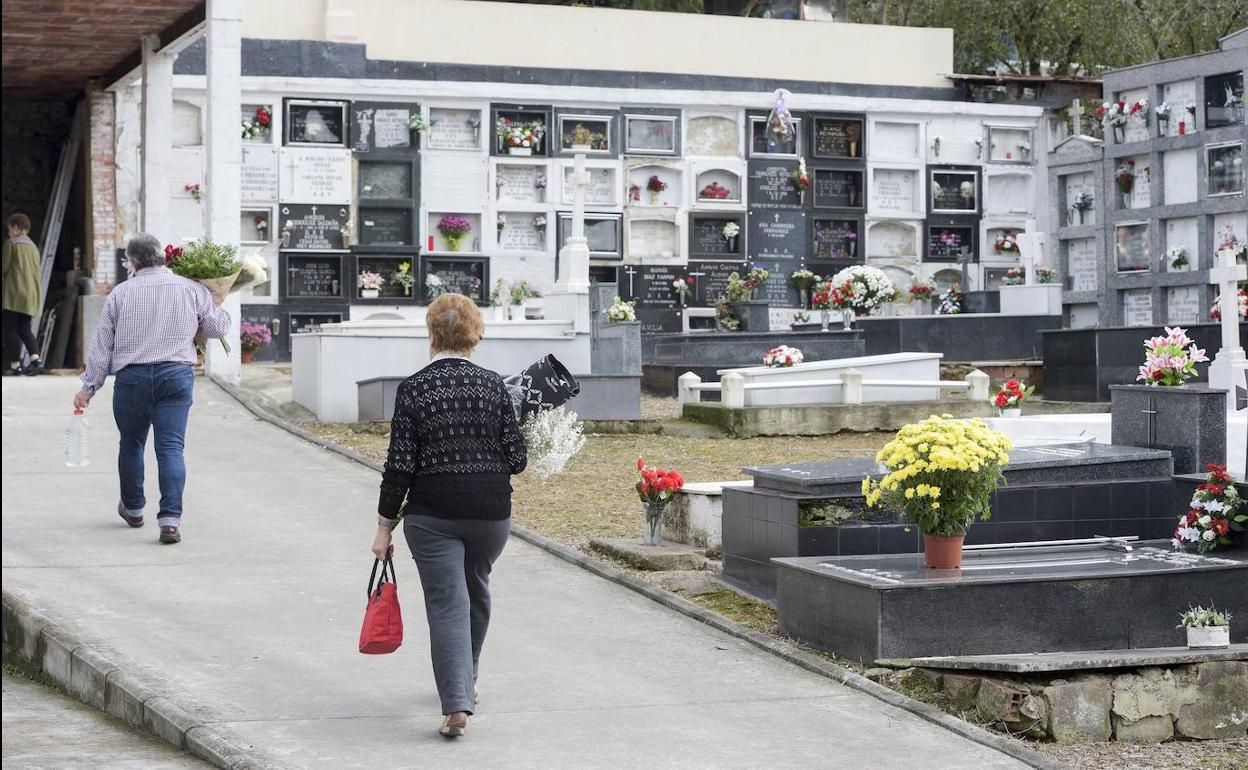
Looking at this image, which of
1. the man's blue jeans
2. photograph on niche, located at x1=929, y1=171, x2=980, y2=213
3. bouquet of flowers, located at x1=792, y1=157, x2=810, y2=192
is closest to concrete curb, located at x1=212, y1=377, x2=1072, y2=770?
the man's blue jeans

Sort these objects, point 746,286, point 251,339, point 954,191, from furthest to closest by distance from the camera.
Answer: point 954,191
point 746,286
point 251,339

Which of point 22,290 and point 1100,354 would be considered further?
point 1100,354

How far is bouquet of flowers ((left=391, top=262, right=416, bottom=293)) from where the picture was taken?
20.9 metres

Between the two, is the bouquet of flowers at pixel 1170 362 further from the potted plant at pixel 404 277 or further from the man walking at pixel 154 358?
the potted plant at pixel 404 277

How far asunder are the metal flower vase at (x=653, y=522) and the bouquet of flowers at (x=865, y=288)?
12.4 m

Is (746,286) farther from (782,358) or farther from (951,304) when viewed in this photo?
(782,358)

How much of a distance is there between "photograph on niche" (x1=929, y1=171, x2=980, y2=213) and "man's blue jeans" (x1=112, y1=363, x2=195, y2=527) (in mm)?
17704

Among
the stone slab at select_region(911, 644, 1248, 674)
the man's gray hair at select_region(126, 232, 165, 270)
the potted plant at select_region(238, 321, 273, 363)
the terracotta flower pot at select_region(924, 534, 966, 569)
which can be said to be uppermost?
→ the man's gray hair at select_region(126, 232, 165, 270)

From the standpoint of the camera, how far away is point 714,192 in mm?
22609

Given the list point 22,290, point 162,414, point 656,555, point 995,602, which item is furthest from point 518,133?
point 995,602

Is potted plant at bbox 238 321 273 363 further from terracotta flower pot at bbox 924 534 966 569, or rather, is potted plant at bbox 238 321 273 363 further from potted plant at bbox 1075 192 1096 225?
terracotta flower pot at bbox 924 534 966 569

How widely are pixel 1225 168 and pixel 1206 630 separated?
13895mm

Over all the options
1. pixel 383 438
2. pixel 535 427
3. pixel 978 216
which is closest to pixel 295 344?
pixel 383 438

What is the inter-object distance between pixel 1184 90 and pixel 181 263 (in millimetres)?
12565
